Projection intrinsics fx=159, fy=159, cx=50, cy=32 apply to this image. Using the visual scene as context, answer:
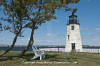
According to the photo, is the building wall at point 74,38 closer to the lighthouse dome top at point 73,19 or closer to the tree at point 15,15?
the lighthouse dome top at point 73,19

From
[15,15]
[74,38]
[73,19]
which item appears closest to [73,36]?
[74,38]

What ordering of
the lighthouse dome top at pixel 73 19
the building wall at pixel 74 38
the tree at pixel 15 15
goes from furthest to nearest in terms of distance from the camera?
the lighthouse dome top at pixel 73 19
the building wall at pixel 74 38
the tree at pixel 15 15

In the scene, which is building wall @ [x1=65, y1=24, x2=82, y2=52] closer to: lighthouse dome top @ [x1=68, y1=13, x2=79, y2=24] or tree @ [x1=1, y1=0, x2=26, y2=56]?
lighthouse dome top @ [x1=68, y1=13, x2=79, y2=24]

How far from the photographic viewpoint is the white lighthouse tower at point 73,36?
3631cm

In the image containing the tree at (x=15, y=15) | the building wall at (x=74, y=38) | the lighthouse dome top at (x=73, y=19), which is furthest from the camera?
the lighthouse dome top at (x=73, y=19)

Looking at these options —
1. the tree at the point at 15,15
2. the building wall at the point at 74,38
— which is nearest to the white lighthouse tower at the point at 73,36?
the building wall at the point at 74,38

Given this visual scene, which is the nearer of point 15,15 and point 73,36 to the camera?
point 15,15

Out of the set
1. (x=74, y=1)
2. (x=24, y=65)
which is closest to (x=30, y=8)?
(x=74, y=1)

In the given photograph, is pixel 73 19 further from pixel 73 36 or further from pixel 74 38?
pixel 74 38

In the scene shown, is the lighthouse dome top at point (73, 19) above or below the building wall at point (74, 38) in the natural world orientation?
above

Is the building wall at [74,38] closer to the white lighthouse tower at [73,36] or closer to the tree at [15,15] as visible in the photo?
the white lighthouse tower at [73,36]

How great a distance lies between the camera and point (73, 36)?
120 feet

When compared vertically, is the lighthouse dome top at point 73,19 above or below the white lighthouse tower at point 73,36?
above

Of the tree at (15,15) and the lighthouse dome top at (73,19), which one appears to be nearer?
the tree at (15,15)
